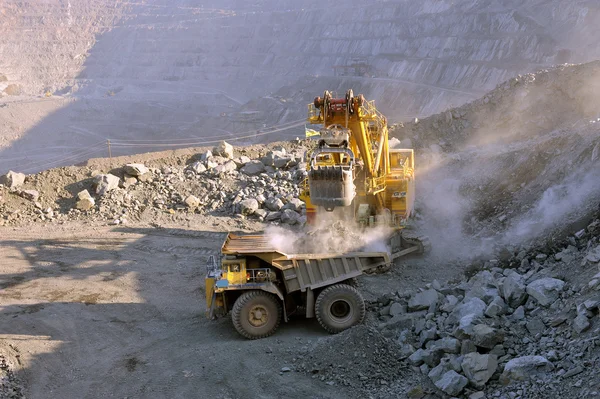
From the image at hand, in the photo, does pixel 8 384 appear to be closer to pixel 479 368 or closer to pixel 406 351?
pixel 406 351

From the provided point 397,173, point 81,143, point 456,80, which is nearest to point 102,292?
point 397,173

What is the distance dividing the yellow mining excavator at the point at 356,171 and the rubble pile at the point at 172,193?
412 centimetres

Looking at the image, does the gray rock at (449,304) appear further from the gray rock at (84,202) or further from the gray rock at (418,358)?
the gray rock at (84,202)

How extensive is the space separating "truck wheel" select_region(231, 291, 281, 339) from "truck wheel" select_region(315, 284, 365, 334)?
78 centimetres

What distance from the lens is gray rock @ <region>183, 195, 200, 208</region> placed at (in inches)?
754

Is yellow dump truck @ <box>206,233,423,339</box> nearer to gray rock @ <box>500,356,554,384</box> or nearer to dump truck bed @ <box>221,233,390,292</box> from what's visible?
dump truck bed @ <box>221,233,390,292</box>

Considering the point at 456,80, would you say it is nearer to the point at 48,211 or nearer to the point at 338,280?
the point at 48,211

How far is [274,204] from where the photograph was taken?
18.6 metres

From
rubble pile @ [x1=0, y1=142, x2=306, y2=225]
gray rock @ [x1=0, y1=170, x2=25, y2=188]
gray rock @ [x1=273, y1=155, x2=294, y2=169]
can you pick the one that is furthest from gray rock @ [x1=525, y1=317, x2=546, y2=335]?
gray rock @ [x1=0, y1=170, x2=25, y2=188]

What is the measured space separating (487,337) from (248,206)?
1135 centimetres

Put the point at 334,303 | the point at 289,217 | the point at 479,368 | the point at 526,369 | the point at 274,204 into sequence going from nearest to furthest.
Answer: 1. the point at 526,369
2. the point at 479,368
3. the point at 334,303
4. the point at 289,217
5. the point at 274,204

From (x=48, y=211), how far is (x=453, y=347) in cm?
1501

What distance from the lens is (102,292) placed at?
1359 centimetres

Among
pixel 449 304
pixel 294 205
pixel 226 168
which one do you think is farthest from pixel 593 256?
pixel 226 168
